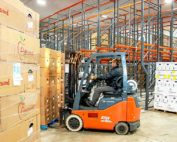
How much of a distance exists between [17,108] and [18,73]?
1.26ft

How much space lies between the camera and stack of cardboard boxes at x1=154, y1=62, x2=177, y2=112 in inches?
366

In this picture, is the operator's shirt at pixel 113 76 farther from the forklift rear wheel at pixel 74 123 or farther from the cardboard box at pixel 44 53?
the cardboard box at pixel 44 53

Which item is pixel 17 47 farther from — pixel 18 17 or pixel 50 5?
pixel 50 5

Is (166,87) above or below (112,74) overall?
below

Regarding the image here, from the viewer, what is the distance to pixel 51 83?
707 centimetres

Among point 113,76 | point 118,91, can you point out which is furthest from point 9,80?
point 113,76

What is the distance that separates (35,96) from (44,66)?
3.54 metres

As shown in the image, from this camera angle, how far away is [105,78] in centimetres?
659

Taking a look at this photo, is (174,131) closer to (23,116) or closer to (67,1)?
(23,116)

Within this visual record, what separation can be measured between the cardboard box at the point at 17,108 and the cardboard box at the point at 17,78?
0.07 m

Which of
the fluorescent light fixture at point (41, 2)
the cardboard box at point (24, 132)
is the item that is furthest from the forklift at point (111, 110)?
the fluorescent light fixture at point (41, 2)

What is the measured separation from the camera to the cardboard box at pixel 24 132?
2379 mm

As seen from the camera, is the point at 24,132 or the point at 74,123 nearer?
the point at 24,132

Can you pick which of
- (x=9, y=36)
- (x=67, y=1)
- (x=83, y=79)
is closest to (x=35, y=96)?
(x=9, y=36)
